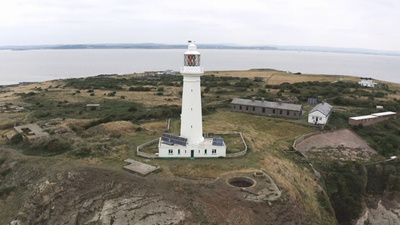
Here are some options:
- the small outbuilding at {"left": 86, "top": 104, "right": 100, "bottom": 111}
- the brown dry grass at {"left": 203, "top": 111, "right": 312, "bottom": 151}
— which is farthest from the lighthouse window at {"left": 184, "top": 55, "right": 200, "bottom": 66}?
the small outbuilding at {"left": 86, "top": 104, "right": 100, "bottom": 111}

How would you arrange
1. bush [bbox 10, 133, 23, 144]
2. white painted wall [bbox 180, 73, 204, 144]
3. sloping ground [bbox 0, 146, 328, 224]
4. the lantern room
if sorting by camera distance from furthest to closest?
bush [bbox 10, 133, 23, 144], white painted wall [bbox 180, 73, 204, 144], the lantern room, sloping ground [bbox 0, 146, 328, 224]

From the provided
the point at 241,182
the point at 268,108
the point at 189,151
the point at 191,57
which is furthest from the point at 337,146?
the point at 191,57

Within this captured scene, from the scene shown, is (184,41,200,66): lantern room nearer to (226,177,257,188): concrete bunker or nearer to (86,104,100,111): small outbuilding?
(226,177,257,188): concrete bunker

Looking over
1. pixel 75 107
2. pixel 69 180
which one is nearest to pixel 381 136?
pixel 69 180

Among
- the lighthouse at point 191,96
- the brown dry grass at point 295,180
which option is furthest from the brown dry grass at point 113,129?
the brown dry grass at point 295,180

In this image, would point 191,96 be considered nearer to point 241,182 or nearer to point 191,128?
point 191,128

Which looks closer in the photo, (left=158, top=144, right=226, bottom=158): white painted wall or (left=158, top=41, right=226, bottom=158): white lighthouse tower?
(left=158, top=41, right=226, bottom=158): white lighthouse tower

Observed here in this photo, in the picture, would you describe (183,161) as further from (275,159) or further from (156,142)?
(275,159)
